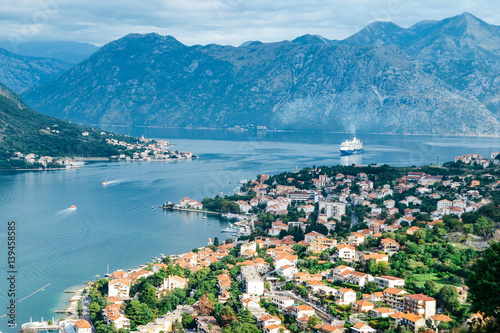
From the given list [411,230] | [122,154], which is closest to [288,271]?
[411,230]

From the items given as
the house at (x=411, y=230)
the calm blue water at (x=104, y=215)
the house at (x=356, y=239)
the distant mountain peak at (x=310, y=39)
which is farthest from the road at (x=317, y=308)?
the distant mountain peak at (x=310, y=39)

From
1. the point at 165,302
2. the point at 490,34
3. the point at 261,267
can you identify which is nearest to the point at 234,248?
the point at 261,267

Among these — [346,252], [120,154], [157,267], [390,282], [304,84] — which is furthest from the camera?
[304,84]

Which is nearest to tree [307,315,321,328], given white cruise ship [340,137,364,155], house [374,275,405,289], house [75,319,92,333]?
house [374,275,405,289]

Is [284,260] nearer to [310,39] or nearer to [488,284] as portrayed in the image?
[488,284]

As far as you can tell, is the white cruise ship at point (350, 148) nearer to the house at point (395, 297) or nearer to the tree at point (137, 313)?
the house at point (395, 297)

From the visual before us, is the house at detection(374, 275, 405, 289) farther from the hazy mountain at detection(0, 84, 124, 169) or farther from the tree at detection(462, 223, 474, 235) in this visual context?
the hazy mountain at detection(0, 84, 124, 169)
